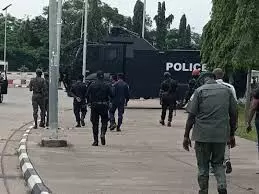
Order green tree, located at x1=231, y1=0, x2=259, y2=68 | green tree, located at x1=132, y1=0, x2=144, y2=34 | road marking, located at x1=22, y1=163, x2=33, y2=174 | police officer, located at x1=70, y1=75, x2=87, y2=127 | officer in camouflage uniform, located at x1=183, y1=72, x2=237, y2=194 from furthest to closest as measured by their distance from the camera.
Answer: green tree, located at x1=132, y1=0, x2=144, y2=34, green tree, located at x1=231, y1=0, x2=259, y2=68, police officer, located at x1=70, y1=75, x2=87, y2=127, road marking, located at x1=22, y1=163, x2=33, y2=174, officer in camouflage uniform, located at x1=183, y1=72, x2=237, y2=194

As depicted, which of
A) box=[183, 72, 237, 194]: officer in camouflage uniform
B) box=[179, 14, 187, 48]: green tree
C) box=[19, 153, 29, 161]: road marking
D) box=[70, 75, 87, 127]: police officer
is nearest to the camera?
box=[183, 72, 237, 194]: officer in camouflage uniform

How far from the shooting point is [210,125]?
8.04 m

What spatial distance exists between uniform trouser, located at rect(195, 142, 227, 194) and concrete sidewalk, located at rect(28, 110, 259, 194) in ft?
3.49

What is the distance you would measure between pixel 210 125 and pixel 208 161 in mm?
505

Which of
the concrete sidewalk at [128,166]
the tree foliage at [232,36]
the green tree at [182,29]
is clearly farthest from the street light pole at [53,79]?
the green tree at [182,29]

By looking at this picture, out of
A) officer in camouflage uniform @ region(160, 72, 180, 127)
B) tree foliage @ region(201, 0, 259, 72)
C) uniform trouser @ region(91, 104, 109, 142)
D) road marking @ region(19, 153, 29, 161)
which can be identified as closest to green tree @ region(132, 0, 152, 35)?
tree foliage @ region(201, 0, 259, 72)

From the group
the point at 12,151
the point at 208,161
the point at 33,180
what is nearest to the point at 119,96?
the point at 12,151

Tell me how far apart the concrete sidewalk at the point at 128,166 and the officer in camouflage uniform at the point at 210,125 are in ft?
3.70

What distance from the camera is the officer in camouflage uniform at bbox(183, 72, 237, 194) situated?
8023mm

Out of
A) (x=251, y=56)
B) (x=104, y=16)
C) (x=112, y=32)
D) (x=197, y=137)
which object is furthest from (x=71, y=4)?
(x=197, y=137)

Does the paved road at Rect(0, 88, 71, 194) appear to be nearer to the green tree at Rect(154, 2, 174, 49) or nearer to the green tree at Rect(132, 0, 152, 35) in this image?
the green tree at Rect(154, 2, 174, 49)

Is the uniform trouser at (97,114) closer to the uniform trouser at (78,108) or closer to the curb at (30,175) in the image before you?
the curb at (30,175)

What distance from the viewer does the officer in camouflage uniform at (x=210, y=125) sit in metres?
8.02

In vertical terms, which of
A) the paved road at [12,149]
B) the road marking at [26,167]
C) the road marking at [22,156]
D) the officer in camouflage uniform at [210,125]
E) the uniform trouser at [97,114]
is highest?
the officer in camouflage uniform at [210,125]
